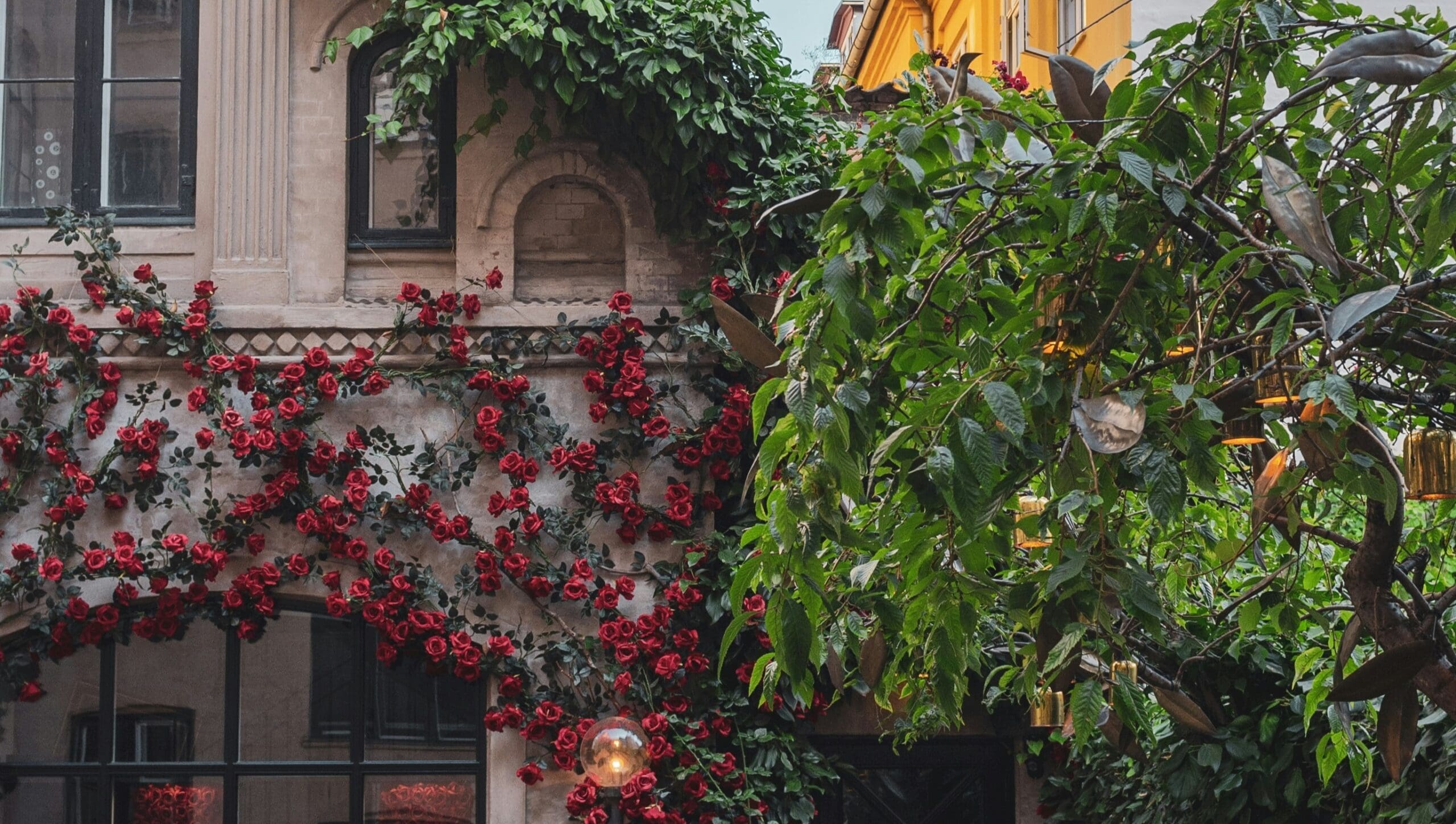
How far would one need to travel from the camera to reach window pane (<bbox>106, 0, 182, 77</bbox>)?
8406mm

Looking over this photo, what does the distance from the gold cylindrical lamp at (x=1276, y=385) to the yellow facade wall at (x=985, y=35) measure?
3.50 ft

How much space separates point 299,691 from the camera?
7.99m

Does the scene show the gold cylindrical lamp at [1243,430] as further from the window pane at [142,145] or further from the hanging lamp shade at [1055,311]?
the window pane at [142,145]

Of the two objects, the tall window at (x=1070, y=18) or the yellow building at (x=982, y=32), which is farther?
the tall window at (x=1070, y=18)

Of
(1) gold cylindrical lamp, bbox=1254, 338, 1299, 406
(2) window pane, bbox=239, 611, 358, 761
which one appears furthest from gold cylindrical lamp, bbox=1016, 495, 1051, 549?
(2) window pane, bbox=239, 611, 358, 761

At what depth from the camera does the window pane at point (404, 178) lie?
8344 mm

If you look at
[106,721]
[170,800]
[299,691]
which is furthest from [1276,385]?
[106,721]

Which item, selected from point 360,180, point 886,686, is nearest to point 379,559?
point 360,180

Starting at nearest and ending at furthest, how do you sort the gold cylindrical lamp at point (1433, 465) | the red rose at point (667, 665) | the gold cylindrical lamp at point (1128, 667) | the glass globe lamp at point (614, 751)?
the gold cylindrical lamp at point (1433, 465), the gold cylindrical lamp at point (1128, 667), the glass globe lamp at point (614, 751), the red rose at point (667, 665)

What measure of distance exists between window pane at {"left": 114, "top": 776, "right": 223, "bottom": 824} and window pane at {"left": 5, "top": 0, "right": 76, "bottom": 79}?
3.70 meters

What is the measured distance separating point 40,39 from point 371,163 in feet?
6.20

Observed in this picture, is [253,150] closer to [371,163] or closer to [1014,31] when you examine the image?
[371,163]

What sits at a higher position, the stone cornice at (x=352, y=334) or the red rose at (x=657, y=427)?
the stone cornice at (x=352, y=334)

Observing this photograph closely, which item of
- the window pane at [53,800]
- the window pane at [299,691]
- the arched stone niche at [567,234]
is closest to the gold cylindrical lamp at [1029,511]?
the arched stone niche at [567,234]
